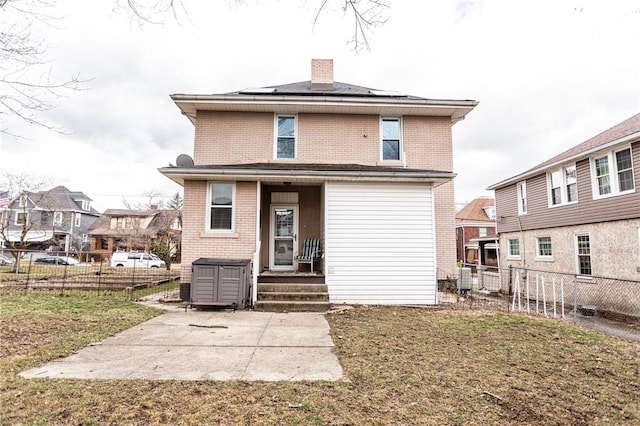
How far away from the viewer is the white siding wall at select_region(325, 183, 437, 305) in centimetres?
918

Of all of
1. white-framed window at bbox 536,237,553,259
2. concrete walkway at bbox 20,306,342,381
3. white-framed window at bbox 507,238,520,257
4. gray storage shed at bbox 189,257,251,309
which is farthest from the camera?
white-framed window at bbox 507,238,520,257

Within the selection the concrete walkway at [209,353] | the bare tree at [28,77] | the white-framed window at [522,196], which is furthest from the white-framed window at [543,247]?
the bare tree at [28,77]

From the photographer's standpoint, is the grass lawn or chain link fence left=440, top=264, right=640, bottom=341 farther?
chain link fence left=440, top=264, right=640, bottom=341

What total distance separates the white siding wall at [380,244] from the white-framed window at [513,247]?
11.5m

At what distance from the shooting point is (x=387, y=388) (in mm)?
3621

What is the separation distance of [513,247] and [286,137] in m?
14.4

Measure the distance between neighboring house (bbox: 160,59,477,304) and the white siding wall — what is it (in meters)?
0.03

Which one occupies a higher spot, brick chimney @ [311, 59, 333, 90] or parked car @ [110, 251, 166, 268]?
brick chimney @ [311, 59, 333, 90]

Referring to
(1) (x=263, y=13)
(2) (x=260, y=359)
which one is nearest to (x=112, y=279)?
(2) (x=260, y=359)

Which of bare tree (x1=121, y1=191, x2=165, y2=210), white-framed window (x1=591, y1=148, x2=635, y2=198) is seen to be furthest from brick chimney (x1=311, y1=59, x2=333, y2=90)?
bare tree (x1=121, y1=191, x2=165, y2=210)

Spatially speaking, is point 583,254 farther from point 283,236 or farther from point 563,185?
point 283,236

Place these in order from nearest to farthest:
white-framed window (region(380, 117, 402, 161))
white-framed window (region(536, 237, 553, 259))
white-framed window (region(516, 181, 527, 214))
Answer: white-framed window (region(380, 117, 402, 161)) < white-framed window (region(536, 237, 553, 259)) < white-framed window (region(516, 181, 527, 214))

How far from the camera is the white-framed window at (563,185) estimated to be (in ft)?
46.5

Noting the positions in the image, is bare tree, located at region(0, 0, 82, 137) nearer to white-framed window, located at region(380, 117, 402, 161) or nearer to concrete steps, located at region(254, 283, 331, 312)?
concrete steps, located at region(254, 283, 331, 312)
